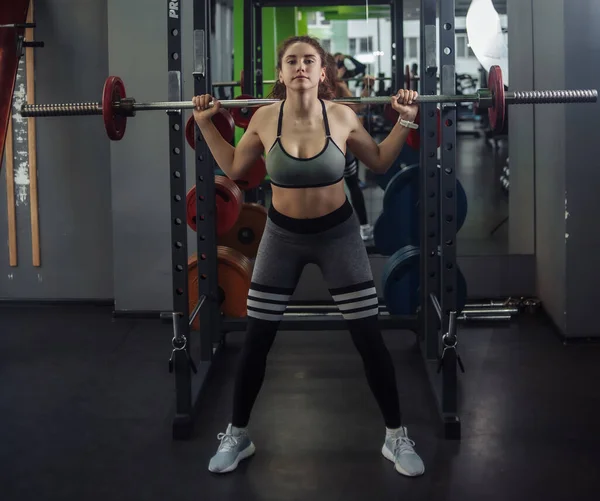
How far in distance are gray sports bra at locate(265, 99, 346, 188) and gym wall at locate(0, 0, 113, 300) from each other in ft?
7.23

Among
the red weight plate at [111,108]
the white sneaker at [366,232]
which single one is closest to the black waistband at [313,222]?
the red weight plate at [111,108]

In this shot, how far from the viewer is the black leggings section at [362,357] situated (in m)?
2.35

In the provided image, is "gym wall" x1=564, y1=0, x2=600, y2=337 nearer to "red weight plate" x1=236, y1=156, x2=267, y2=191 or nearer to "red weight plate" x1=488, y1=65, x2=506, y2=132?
"red weight plate" x1=488, y1=65, x2=506, y2=132

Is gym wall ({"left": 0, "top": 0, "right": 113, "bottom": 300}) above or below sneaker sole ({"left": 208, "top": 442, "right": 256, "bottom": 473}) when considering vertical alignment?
above

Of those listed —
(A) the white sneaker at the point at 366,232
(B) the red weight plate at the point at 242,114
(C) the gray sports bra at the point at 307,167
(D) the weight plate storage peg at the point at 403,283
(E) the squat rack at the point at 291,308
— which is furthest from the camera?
(A) the white sneaker at the point at 366,232

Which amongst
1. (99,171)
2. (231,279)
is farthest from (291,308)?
(99,171)

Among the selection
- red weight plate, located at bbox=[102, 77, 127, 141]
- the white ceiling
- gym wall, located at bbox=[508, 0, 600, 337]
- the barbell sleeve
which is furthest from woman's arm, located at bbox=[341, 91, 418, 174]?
the white ceiling

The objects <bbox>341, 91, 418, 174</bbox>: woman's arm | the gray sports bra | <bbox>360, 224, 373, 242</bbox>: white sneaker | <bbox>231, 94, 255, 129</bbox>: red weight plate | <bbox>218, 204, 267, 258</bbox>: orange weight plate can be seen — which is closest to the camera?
the gray sports bra

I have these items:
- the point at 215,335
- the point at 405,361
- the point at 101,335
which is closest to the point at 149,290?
the point at 101,335

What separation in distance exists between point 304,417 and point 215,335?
849mm

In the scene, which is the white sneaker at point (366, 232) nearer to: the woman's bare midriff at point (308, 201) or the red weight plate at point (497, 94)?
the red weight plate at point (497, 94)

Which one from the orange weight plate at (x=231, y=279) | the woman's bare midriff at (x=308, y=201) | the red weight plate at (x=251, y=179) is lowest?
the orange weight plate at (x=231, y=279)

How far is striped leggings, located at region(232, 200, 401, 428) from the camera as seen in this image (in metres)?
2.31

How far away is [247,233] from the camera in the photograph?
154 inches
